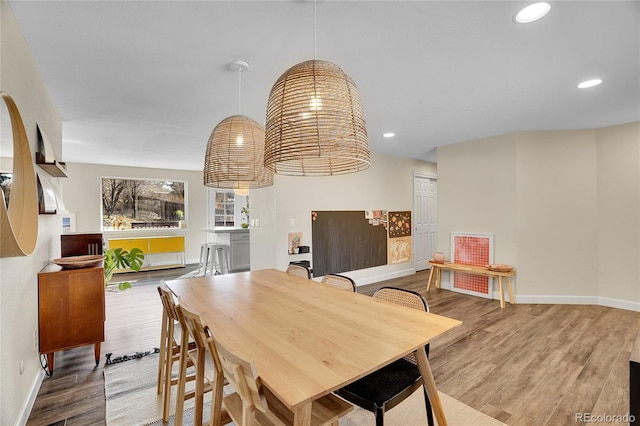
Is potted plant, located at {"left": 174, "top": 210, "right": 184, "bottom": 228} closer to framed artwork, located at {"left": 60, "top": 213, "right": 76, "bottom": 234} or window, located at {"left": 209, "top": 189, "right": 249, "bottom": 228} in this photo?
window, located at {"left": 209, "top": 189, "right": 249, "bottom": 228}

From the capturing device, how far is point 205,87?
8.74ft

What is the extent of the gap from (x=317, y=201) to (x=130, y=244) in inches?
183

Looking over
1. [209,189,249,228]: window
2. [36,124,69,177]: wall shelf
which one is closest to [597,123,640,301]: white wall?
[36,124,69,177]: wall shelf

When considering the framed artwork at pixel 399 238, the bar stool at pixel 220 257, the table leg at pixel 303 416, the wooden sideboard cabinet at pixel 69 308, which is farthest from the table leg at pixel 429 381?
the bar stool at pixel 220 257

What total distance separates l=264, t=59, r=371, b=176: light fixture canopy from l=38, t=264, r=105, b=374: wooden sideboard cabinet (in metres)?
2.10

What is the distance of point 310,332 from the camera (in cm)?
133

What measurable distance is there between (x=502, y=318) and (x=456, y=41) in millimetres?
3148

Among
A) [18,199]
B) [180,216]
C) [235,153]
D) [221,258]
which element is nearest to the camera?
[18,199]

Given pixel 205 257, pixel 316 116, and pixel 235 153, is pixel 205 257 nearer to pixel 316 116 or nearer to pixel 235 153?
pixel 235 153

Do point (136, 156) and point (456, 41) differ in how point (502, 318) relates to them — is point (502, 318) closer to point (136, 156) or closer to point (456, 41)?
point (456, 41)

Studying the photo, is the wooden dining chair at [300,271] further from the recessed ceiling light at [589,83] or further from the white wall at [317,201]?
the recessed ceiling light at [589,83]

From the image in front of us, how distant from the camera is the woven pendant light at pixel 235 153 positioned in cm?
207

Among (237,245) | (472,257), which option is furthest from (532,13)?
(237,245)

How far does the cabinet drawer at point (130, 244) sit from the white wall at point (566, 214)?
692 centimetres
